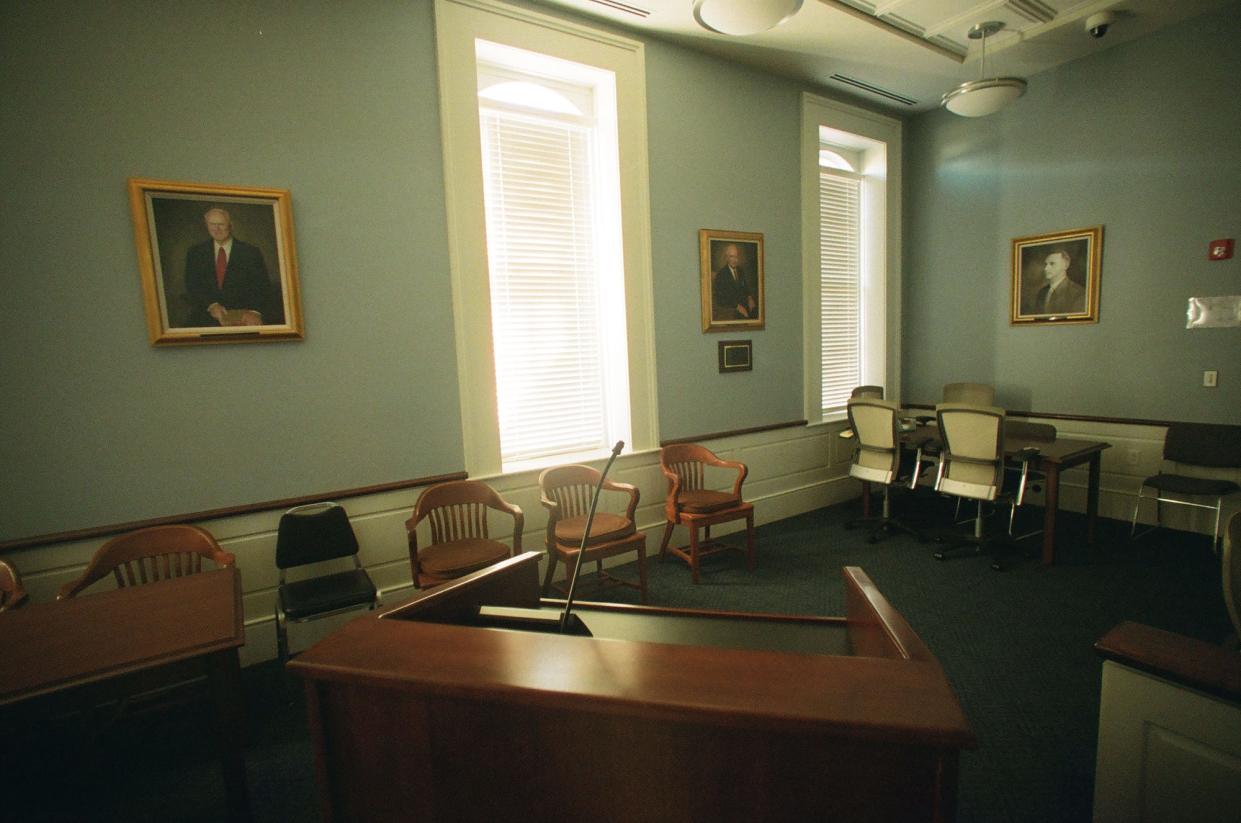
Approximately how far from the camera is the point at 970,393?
5.01 meters

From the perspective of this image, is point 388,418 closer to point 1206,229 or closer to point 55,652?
point 55,652

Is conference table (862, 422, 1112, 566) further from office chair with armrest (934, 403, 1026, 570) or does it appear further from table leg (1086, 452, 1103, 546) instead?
office chair with armrest (934, 403, 1026, 570)

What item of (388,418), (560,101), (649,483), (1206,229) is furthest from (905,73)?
(388,418)

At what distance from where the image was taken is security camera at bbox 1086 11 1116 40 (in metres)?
3.78

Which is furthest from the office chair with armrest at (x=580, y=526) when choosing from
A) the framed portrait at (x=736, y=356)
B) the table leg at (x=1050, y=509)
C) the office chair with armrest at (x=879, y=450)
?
the table leg at (x=1050, y=509)

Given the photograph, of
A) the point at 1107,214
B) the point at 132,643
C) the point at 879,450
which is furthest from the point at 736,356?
the point at 132,643

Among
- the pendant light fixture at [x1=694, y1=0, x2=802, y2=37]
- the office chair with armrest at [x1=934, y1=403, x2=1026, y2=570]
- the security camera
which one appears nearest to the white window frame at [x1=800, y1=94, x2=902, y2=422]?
the office chair with armrest at [x1=934, y1=403, x2=1026, y2=570]

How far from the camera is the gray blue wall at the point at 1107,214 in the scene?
392 cm

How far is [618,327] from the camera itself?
3961mm

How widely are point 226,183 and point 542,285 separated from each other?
1.74 meters

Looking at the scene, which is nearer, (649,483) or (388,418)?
(388,418)

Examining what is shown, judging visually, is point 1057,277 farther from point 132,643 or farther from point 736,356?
point 132,643

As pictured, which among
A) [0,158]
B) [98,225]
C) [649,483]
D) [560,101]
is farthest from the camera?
[649,483]

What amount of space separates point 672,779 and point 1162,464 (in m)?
5.19
